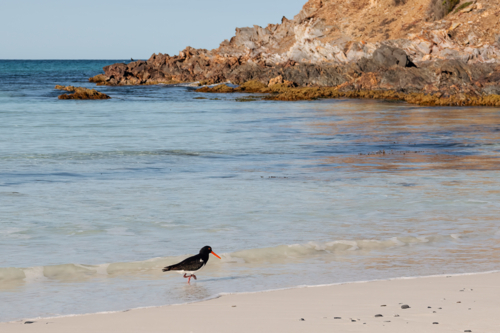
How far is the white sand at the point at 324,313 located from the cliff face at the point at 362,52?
133 ft

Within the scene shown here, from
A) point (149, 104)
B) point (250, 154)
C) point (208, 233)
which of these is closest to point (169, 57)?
point (149, 104)

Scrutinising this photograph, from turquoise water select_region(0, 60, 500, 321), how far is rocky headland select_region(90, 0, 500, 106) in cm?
2397

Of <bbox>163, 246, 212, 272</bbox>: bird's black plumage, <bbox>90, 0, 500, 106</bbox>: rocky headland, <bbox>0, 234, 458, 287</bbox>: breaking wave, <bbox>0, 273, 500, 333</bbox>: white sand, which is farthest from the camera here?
<bbox>90, 0, 500, 106</bbox>: rocky headland

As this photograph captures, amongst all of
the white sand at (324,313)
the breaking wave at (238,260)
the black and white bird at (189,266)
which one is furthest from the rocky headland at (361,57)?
the black and white bird at (189,266)

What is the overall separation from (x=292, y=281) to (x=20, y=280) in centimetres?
306

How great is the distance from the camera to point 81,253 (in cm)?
827

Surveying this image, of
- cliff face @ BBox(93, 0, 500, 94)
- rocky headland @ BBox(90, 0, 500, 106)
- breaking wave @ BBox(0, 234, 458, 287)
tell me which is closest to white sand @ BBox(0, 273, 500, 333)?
breaking wave @ BBox(0, 234, 458, 287)

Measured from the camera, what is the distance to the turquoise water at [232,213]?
7.13 m

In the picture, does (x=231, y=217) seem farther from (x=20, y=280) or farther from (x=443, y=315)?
(x=443, y=315)

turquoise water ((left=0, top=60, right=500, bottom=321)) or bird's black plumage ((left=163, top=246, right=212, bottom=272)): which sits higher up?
bird's black plumage ((left=163, top=246, right=212, bottom=272))

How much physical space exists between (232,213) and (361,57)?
52.0 metres

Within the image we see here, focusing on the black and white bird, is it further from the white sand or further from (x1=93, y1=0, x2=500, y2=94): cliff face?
(x1=93, y1=0, x2=500, y2=94): cliff face

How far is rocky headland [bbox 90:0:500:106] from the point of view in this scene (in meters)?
48.8

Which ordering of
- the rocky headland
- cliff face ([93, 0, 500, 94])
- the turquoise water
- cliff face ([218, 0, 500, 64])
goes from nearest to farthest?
the turquoise water < the rocky headland < cliff face ([93, 0, 500, 94]) < cliff face ([218, 0, 500, 64])
